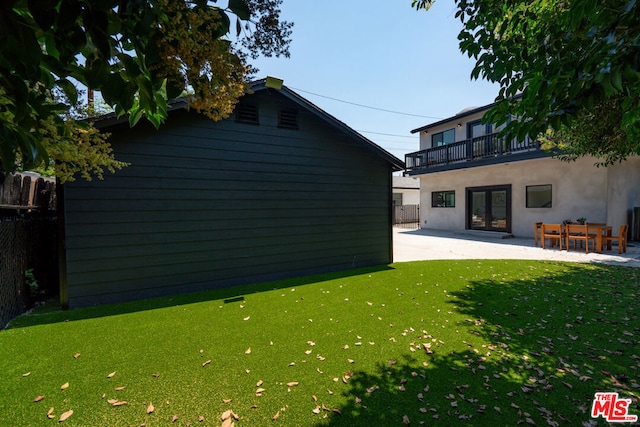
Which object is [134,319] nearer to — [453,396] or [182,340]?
[182,340]

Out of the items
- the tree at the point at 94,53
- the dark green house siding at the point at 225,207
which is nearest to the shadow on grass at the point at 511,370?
the tree at the point at 94,53

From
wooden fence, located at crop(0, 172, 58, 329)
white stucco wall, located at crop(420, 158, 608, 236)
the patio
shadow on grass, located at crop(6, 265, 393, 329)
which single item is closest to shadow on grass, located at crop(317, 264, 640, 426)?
shadow on grass, located at crop(6, 265, 393, 329)

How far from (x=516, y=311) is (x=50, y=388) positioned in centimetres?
620

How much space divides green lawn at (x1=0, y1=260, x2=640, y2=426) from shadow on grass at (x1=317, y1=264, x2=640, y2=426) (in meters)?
0.02

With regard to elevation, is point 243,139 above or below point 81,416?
above

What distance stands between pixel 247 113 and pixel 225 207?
2.23 metres

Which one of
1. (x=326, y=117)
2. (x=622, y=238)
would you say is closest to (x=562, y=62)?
(x=326, y=117)

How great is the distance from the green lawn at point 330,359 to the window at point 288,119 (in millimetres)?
4087

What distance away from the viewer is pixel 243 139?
21.4 ft

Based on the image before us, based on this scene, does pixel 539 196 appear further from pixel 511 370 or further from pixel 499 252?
pixel 511 370

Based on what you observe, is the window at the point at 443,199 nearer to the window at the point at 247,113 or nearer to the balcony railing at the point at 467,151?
the balcony railing at the point at 467,151

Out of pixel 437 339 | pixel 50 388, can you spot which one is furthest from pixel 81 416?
pixel 437 339

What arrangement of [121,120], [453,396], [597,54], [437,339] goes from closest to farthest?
[597,54], [453,396], [437,339], [121,120]

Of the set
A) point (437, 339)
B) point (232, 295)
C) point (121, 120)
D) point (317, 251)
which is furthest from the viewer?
point (317, 251)
